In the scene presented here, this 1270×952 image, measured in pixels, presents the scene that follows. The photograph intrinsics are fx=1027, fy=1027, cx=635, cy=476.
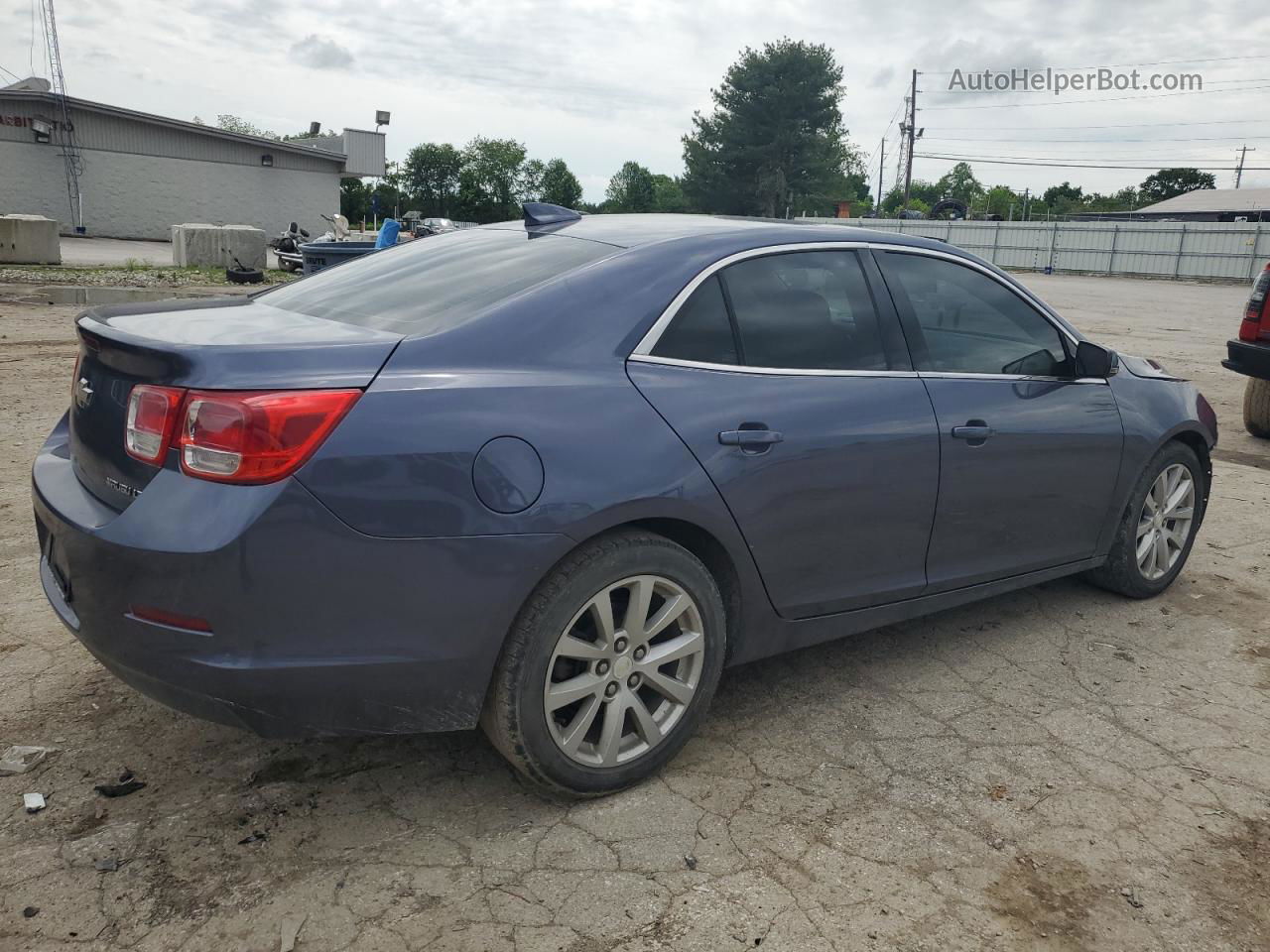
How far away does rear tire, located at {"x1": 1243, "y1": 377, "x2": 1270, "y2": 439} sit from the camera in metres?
8.26

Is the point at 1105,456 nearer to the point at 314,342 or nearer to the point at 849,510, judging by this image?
the point at 849,510

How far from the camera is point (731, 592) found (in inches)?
120

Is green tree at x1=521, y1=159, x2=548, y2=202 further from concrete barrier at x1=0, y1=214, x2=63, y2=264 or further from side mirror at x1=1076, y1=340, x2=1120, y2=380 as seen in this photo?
side mirror at x1=1076, y1=340, x2=1120, y2=380

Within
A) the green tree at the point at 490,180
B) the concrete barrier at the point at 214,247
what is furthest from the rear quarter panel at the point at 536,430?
the green tree at the point at 490,180

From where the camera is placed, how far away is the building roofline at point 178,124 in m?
34.5

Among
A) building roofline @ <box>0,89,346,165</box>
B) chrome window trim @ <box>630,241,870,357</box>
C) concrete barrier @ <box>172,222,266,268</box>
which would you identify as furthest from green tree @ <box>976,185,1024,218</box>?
chrome window trim @ <box>630,241,870,357</box>

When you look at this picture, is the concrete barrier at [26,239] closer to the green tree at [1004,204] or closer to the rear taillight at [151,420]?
the rear taillight at [151,420]

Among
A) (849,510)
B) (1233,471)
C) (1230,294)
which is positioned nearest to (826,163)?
(1230,294)

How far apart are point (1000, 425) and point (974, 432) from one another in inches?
6.3

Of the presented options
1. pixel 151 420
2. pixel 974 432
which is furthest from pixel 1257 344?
pixel 151 420

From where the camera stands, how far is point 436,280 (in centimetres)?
318

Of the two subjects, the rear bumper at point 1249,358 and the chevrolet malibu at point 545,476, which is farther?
the rear bumper at point 1249,358

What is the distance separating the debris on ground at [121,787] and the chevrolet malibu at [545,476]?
0.48 metres

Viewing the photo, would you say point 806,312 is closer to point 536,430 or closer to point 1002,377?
point 1002,377
